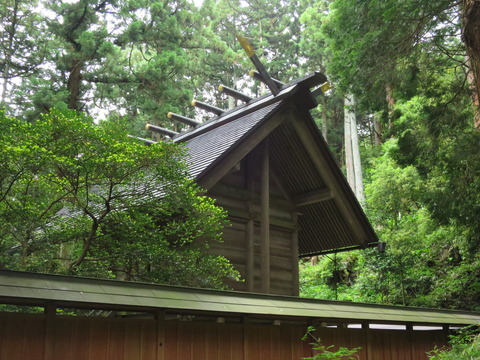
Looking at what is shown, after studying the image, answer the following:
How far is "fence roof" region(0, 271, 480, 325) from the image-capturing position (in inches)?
203

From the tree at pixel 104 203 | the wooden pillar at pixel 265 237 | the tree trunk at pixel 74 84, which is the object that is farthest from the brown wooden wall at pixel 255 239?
the tree trunk at pixel 74 84

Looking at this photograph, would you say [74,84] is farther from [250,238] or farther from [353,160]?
[353,160]

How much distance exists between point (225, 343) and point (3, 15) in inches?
689

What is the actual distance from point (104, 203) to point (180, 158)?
1612 mm

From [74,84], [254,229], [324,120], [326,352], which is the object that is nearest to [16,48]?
[74,84]

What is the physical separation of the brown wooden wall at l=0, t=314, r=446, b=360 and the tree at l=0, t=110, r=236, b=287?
1.54 m

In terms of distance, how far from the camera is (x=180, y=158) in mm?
8969

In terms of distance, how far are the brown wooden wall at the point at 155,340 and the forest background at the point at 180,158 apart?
1.57 metres

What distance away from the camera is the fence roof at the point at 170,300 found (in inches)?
203

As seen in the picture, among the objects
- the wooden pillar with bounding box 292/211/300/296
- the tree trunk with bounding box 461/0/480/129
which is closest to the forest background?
the tree trunk with bounding box 461/0/480/129

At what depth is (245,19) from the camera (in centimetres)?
4362

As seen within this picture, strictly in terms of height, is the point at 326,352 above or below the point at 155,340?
below

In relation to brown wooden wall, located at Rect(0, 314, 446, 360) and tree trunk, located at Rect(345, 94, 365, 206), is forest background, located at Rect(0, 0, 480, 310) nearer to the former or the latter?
brown wooden wall, located at Rect(0, 314, 446, 360)

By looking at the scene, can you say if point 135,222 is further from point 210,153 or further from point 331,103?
point 331,103
